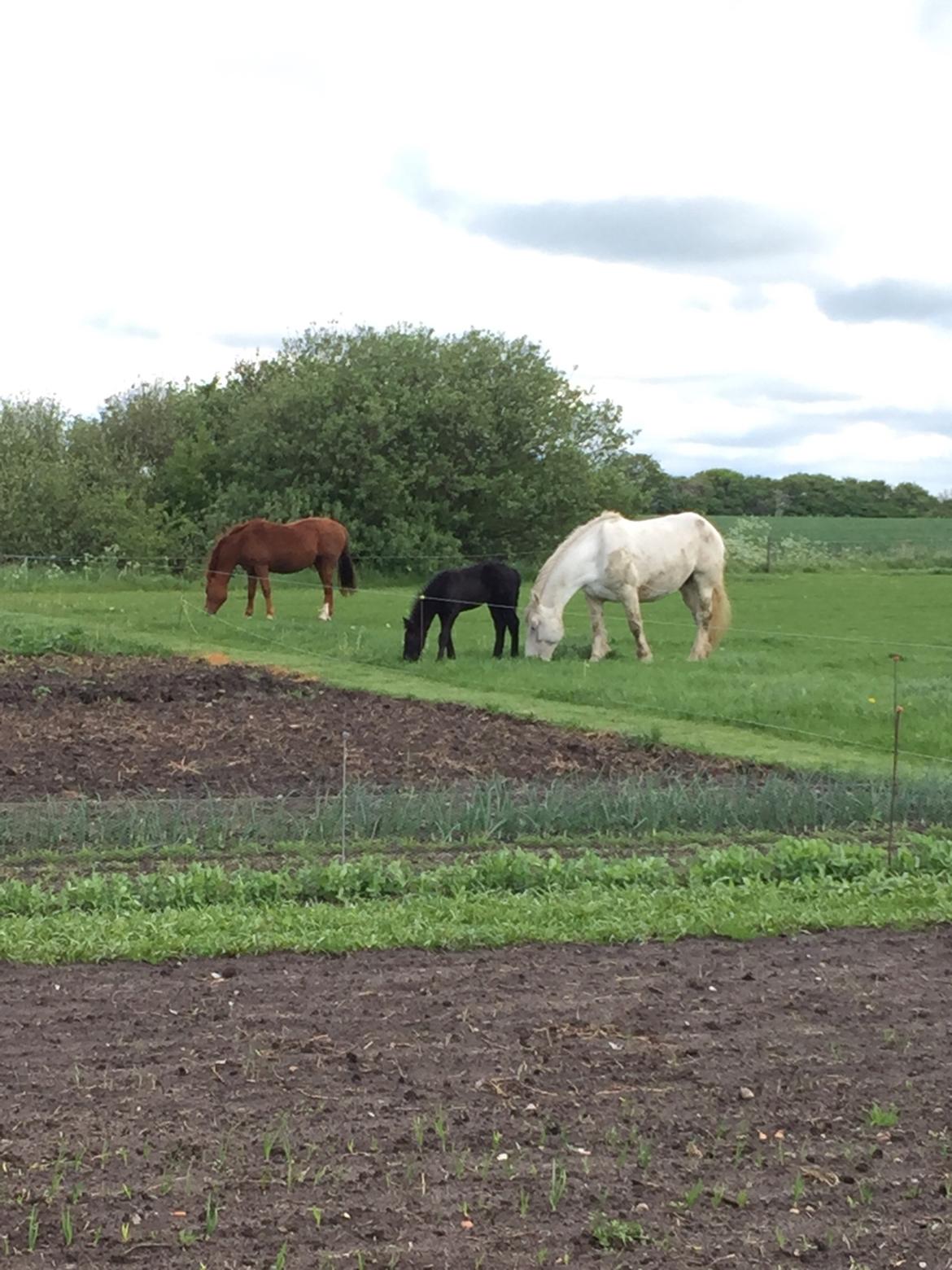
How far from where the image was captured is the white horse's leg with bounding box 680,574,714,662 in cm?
1881

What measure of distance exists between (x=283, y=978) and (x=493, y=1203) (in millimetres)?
2180

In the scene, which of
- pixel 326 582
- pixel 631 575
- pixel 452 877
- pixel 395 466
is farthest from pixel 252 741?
pixel 395 466

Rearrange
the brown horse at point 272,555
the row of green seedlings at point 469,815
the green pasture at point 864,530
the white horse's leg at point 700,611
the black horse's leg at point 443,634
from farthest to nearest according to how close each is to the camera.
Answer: the green pasture at point 864,530, the brown horse at point 272,555, the white horse's leg at point 700,611, the black horse's leg at point 443,634, the row of green seedlings at point 469,815

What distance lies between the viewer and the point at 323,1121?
464 cm

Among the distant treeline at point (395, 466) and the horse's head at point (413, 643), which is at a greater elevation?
the distant treeline at point (395, 466)

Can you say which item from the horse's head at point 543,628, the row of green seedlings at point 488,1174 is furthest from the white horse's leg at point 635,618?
the row of green seedlings at point 488,1174

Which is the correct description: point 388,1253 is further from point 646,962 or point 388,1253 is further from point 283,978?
point 646,962

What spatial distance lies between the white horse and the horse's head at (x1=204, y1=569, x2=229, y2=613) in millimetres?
5413

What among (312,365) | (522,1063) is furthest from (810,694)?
(312,365)

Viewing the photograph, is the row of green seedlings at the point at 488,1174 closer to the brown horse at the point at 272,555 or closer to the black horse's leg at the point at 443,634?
the black horse's leg at the point at 443,634

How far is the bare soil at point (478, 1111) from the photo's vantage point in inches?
156

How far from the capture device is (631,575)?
60.9ft

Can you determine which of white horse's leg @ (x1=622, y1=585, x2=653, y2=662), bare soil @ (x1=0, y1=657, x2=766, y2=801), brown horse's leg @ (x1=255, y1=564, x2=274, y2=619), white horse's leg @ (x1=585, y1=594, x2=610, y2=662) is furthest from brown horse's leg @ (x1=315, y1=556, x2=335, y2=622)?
bare soil @ (x1=0, y1=657, x2=766, y2=801)

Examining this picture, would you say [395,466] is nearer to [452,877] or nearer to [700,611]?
[700,611]
